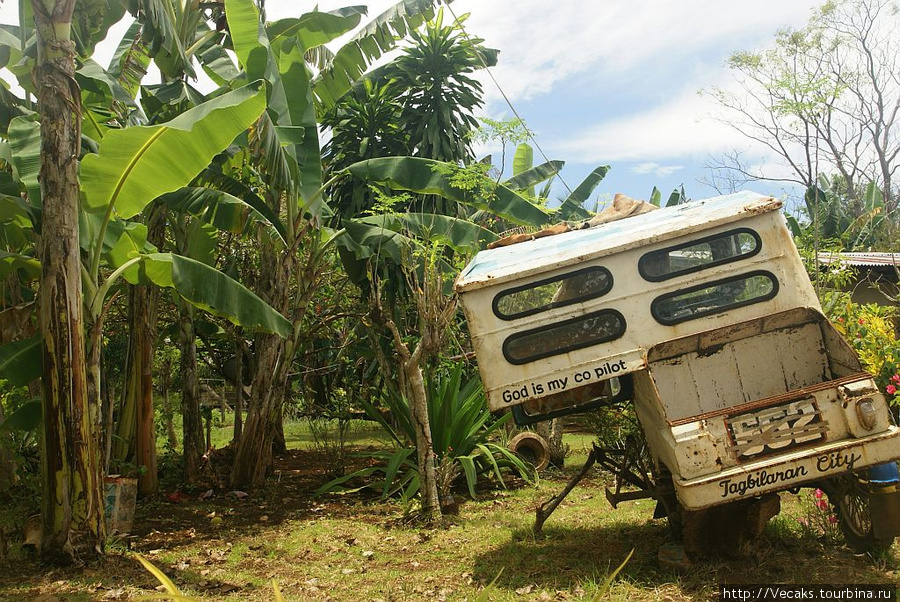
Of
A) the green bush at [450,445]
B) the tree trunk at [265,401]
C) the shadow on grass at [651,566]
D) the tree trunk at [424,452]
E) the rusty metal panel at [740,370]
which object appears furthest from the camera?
the tree trunk at [265,401]

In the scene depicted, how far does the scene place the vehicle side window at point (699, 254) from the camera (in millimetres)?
5406

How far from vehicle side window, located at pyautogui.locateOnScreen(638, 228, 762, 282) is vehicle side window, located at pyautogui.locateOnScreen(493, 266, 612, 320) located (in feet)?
1.01

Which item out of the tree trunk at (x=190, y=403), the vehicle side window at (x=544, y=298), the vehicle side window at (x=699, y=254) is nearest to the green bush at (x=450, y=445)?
the tree trunk at (x=190, y=403)

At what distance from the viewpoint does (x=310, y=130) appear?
9367mm

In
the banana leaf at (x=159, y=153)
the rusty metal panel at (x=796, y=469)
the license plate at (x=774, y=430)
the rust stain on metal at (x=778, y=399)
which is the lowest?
the rusty metal panel at (x=796, y=469)

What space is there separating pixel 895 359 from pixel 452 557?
4.20 m

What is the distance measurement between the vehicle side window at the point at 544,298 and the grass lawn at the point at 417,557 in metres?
1.91

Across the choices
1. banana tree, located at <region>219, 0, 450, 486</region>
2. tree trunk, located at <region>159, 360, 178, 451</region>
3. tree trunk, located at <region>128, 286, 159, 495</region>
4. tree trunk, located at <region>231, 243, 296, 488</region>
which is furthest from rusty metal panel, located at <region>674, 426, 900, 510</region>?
tree trunk, located at <region>159, 360, 178, 451</region>

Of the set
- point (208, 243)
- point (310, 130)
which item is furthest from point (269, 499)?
point (310, 130)

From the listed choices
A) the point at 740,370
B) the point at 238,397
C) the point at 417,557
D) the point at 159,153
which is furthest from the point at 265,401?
the point at 740,370

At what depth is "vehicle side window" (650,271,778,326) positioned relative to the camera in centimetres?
539

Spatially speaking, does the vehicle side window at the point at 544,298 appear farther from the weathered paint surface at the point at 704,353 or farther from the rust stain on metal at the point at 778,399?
the rust stain on metal at the point at 778,399

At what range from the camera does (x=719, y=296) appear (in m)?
5.50

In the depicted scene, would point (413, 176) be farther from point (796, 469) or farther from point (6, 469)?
point (796, 469)
